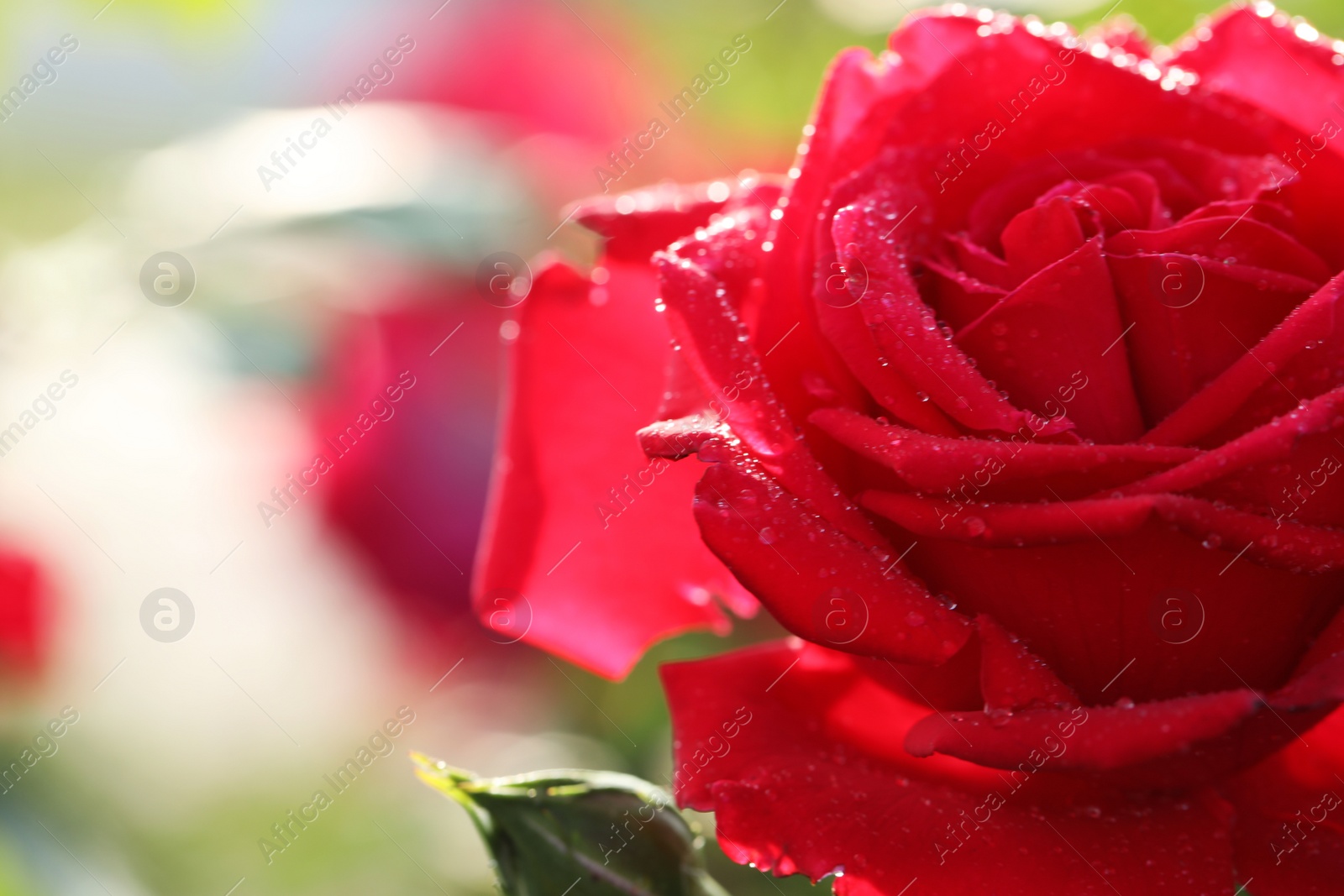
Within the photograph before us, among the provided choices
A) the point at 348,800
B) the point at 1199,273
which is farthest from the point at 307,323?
the point at 1199,273

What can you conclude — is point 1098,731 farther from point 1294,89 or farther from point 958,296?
point 1294,89

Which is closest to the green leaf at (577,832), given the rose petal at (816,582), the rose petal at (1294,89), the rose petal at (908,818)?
the rose petal at (908,818)

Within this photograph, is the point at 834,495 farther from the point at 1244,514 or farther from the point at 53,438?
the point at 53,438

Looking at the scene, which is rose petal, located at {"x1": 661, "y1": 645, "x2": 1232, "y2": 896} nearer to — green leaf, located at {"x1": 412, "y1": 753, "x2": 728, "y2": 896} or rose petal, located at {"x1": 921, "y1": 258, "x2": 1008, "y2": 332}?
green leaf, located at {"x1": 412, "y1": 753, "x2": 728, "y2": 896}

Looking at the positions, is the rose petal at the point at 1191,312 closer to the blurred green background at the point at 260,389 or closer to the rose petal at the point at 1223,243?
the rose petal at the point at 1223,243

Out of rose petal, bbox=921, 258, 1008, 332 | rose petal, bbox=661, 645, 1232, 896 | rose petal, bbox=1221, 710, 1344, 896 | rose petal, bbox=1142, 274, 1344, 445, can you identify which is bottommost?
rose petal, bbox=1221, 710, 1344, 896

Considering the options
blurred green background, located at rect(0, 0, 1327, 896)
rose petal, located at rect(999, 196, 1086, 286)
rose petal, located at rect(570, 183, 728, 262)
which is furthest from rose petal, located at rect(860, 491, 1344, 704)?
blurred green background, located at rect(0, 0, 1327, 896)
